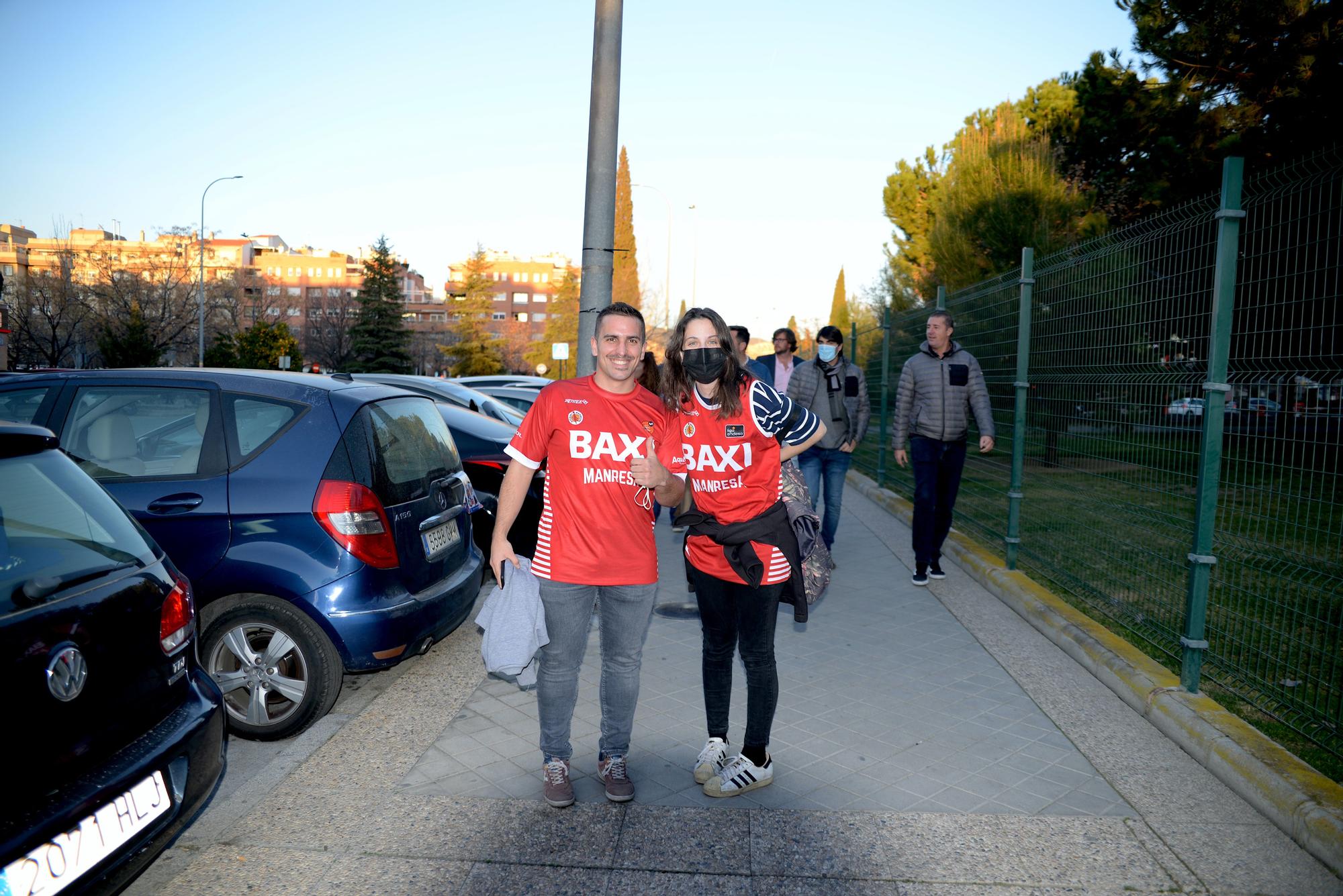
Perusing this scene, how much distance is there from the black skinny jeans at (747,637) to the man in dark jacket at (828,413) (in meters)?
4.26

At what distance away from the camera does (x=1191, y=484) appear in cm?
495

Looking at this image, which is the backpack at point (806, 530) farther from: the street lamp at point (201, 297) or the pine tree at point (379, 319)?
the pine tree at point (379, 319)

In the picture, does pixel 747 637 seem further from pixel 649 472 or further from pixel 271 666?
pixel 271 666

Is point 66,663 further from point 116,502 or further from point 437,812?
point 437,812

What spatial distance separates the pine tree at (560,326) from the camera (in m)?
74.5

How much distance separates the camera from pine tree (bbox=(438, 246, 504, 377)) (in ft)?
246

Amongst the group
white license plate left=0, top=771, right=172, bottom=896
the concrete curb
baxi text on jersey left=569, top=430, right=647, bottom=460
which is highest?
baxi text on jersey left=569, top=430, right=647, bottom=460

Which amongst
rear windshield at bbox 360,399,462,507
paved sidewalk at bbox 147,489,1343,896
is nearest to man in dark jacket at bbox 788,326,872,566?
paved sidewalk at bbox 147,489,1343,896

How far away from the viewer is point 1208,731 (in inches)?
162

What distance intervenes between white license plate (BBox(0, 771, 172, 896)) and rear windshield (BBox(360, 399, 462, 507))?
2.04m

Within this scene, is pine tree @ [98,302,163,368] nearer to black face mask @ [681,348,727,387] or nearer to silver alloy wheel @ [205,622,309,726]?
silver alloy wheel @ [205,622,309,726]

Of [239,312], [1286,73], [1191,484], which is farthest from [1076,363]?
[239,312]

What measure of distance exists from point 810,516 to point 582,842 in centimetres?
149

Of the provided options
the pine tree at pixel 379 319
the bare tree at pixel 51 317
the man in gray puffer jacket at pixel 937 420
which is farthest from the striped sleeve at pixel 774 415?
the pine tree at pixel 379 319
